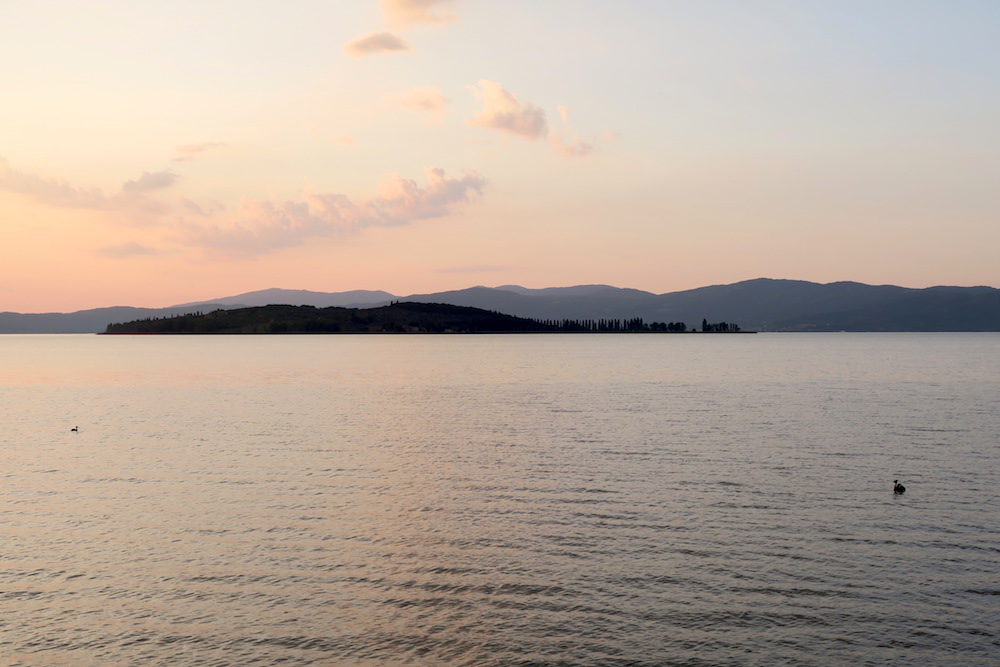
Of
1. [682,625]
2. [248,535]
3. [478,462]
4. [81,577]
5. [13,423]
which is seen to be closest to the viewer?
[682,625]

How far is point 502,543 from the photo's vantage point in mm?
37062

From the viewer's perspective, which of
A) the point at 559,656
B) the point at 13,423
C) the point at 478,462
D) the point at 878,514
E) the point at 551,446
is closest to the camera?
the point at 559,656

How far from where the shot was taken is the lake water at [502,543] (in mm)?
25844

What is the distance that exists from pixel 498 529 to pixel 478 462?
20591 millimetres

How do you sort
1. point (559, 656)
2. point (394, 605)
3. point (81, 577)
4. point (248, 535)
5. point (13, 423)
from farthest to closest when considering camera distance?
point (13, 423)
point (248, 535)
point (81, 577)
point (394, 605)
point (559, 656)

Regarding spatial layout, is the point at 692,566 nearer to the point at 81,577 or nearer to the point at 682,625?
the point at 682,625

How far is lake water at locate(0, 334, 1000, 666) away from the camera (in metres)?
25.8

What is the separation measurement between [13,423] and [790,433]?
3252 inches

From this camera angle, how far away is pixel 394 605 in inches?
1145

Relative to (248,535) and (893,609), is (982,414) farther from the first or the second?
(248,535)

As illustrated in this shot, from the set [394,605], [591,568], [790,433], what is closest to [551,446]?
[790,433]

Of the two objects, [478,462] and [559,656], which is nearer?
[559,656]

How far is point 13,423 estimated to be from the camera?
87.4 metres

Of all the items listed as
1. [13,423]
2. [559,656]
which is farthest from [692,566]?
[13,423]
